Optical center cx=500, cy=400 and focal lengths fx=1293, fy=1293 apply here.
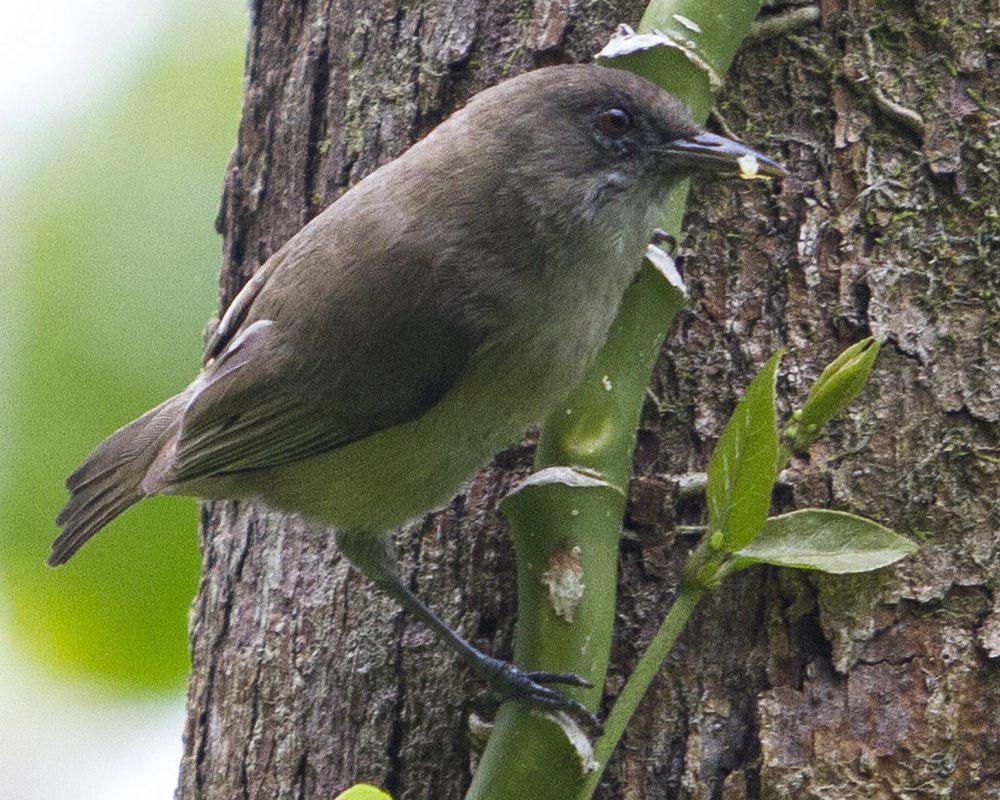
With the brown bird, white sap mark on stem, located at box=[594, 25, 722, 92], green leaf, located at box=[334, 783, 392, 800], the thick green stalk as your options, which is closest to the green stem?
the thick green stalk

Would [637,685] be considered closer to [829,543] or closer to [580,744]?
[580,744]

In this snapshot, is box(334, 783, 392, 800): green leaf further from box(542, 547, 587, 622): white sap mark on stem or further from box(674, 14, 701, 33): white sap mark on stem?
box(674, 14, 701, 33): white sap mark on stem

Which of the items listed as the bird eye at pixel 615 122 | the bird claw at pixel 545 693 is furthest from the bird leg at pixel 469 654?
the bird eye at pixel 615 122

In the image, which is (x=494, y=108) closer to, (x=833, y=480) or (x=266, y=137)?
(x=266, y=137)

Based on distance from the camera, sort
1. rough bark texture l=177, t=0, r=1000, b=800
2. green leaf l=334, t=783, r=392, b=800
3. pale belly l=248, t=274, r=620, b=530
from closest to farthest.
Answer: green leaf l=334, t=783, r=392, b=800 → rough bark texture l=177, t=0, r=1000, b=800 → pale belly l=248, t=274, r=620, b=530

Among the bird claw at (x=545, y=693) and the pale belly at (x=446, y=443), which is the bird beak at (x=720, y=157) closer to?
the pale belly at (x=446, y=443)

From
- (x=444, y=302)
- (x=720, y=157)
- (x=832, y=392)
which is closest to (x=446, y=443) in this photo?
(x=444, y=302)

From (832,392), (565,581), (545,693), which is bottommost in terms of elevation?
(545,693)

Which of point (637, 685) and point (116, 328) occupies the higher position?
point (116, 328)
